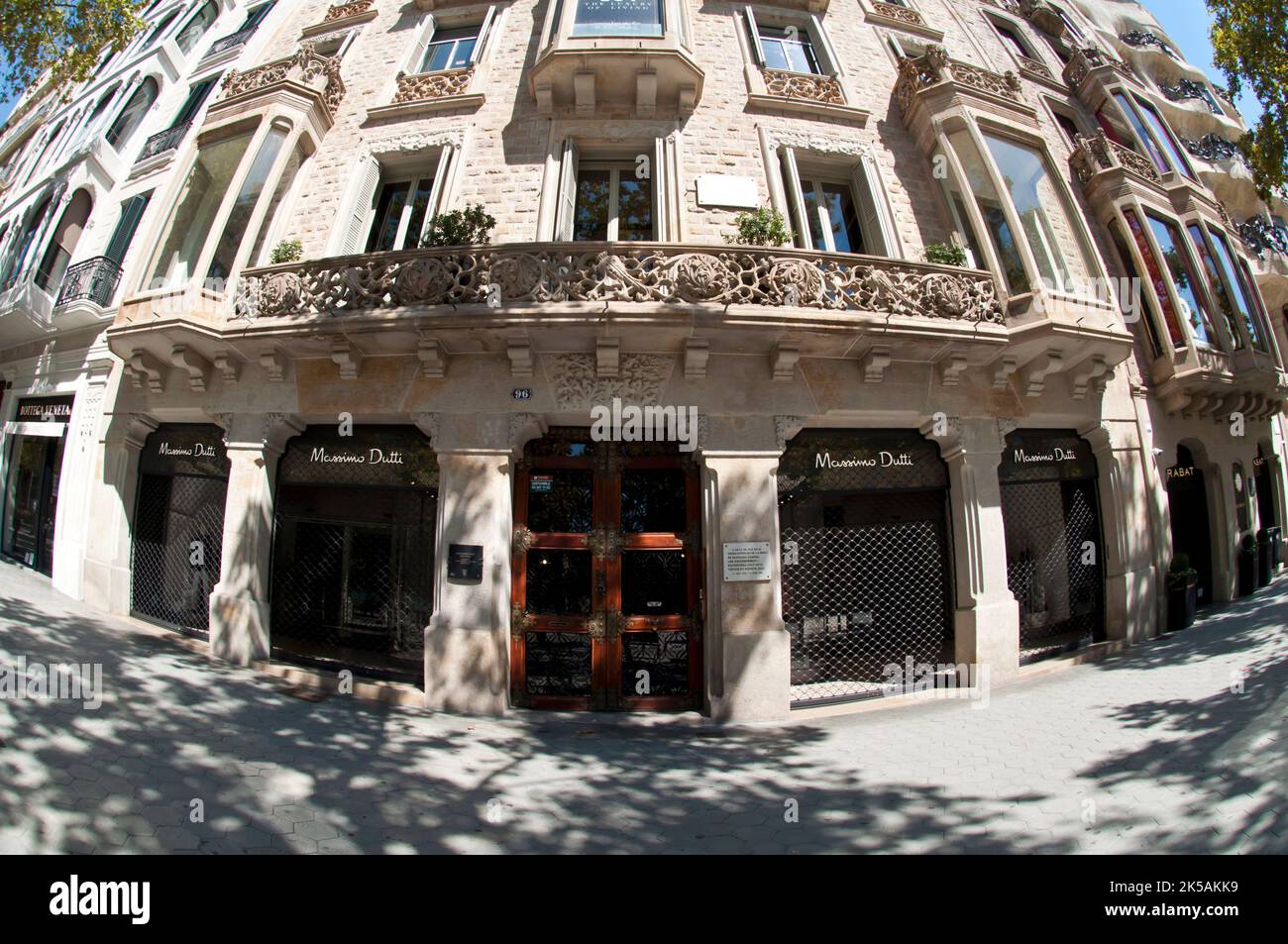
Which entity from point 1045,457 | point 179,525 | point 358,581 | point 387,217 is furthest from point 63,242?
point 1045,457

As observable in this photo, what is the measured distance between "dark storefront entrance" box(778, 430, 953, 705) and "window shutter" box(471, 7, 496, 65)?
30.3 ft

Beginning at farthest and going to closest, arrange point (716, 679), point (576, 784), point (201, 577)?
point (201, 577) → point (716, 679) → point (576, 784)

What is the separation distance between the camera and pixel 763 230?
6.79 meters

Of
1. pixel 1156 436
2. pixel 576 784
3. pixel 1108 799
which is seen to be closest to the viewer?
pixel 1108 799

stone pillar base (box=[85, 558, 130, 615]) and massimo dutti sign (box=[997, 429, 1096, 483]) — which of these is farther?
stone pillar base (box=[85, 558, 130, 615])

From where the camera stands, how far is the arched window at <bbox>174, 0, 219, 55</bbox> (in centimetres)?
1303

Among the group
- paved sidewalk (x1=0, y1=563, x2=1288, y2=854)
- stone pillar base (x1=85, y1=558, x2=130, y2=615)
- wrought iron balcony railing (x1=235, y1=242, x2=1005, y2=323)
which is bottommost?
paved sidewalk (x1=0, y1=563, x2=1288, y2=854)

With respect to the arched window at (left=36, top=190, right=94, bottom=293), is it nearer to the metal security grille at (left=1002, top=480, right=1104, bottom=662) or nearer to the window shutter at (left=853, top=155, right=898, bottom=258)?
the window shutter at (left=853, top=155, right=898, bottom=258)

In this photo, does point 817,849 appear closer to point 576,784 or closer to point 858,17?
point 576,784

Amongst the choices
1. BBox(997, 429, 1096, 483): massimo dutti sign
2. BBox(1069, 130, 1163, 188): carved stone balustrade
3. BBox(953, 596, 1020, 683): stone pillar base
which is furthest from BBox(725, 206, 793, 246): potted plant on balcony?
BBox(1069, 130, 1163, 188): carved stone balustrade

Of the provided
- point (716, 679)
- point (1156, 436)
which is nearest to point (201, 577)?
point (716, 679)

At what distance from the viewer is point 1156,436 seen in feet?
31.3

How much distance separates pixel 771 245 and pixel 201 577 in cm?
1044

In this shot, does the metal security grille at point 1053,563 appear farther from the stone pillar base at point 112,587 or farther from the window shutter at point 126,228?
the window shutter at point 126,228
